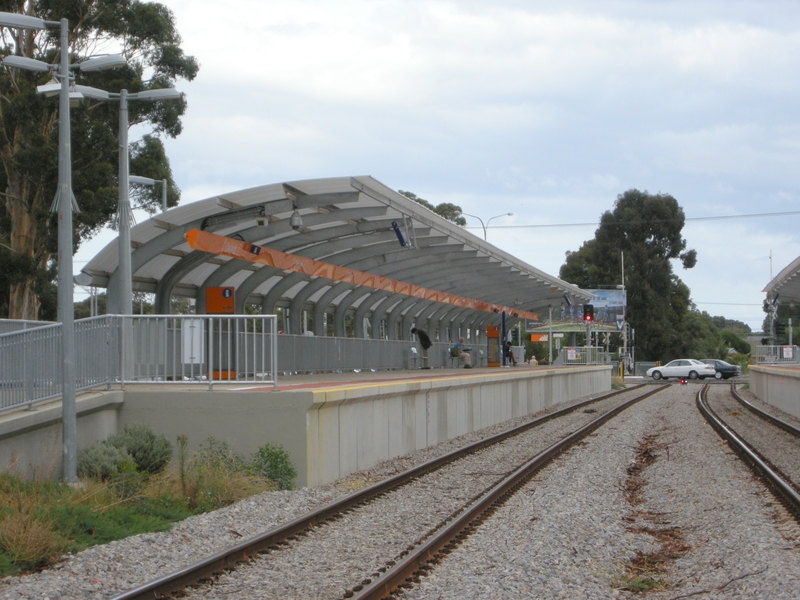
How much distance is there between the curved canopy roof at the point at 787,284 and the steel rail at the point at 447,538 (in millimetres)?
13906

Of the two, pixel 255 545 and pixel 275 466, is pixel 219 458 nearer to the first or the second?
pixel 275 466

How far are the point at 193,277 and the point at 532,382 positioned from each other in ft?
38.7

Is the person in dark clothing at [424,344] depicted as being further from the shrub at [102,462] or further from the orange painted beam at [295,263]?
the shrub at [102,462]

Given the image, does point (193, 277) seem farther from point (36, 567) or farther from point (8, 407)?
point (36, 567)

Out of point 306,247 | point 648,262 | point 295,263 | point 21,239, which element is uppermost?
point 648,262

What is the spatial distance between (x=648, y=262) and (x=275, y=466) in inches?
2725

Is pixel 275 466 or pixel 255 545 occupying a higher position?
pixel 275 466

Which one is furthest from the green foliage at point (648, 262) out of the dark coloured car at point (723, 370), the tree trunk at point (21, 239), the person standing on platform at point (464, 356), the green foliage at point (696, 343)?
the tree trunk at point (21, 239)

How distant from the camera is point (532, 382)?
27.9 meters

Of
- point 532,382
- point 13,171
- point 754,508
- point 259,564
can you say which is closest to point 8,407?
point 259,564

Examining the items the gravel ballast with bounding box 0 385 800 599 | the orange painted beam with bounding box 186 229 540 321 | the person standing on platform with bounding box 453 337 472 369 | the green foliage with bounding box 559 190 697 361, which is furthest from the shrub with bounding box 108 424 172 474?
the green foliage with bounding box 559 190 697 361

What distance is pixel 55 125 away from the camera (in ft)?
98.0

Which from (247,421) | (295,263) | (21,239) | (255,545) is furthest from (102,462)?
(21,239)

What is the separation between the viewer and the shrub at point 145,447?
11039 millimetres
